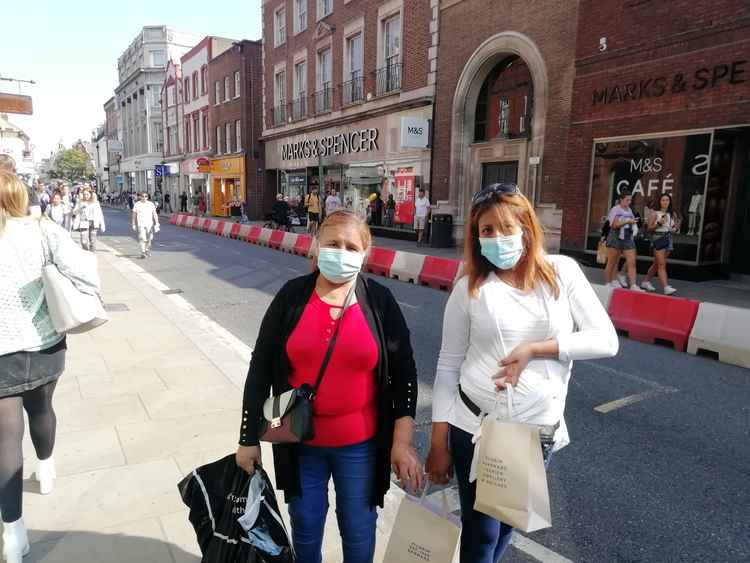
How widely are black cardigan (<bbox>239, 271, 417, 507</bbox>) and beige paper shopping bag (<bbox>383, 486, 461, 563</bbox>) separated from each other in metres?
0.22

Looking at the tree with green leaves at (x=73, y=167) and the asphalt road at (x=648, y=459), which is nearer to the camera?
the asphalt road at (x=648, y=459)

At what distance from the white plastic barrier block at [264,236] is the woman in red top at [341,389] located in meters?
17.4

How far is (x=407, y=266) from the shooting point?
12.2m

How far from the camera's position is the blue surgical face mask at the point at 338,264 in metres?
2.06

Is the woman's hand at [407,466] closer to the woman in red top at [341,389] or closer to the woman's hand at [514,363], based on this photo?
the woman in red top at [341,389]

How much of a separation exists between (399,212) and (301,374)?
1826 cm

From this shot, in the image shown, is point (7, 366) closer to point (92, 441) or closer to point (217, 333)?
point (92, 441)

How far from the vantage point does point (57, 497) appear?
317cm

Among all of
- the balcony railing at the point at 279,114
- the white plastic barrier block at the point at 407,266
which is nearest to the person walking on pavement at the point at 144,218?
the white plastic barrier block at the point at 407,266

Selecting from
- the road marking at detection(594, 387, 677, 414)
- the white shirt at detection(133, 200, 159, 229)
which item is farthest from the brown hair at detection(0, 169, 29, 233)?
the white shirt at detection(133, 200, 159, 229)

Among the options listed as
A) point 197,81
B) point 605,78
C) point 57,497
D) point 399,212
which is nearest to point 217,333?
point 57,497

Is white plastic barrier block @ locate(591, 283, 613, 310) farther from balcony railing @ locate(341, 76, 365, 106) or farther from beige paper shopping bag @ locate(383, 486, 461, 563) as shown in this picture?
balcony railing @ locate(341, 76, 365, 106)

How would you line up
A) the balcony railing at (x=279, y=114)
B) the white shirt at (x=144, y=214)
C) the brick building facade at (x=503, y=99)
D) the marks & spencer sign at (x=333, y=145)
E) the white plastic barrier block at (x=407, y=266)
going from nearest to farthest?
the white plastic barrier block at (x=407, y=266) < the brick building facade at (x=503, y=99) < the white shirt at (x=144, y=214) < the marks & spencer sign at (x=333, y=145) < the balcony railing at (x=279, y=114)

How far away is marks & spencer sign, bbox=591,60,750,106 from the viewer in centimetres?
1009
